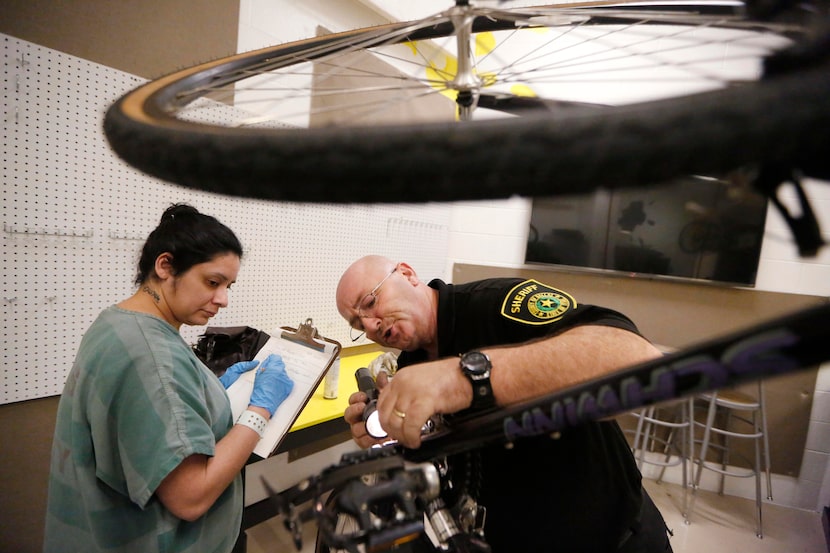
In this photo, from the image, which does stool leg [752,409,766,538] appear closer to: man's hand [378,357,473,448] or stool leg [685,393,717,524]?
stool leg [685,393,717,524]

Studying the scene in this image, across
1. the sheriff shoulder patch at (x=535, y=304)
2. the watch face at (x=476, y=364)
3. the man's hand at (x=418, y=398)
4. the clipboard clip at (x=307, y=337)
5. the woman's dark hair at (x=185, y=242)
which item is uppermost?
the woman's dark hair at (x=185, y=242)

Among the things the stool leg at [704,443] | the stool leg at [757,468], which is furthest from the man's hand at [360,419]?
the stool leg at [757,468]

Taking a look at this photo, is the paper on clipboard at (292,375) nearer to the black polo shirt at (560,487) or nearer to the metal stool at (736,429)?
the black polo shirt at (560,487)

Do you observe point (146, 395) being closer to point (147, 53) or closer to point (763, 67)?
point (763, 67)

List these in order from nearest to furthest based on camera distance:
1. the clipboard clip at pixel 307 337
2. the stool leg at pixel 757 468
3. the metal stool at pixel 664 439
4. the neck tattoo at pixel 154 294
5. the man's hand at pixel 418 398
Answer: the man's hand at pixel 418 398 < the neck tattoo at pixel 154 294 < the clipboard clip at pixel 307 337 < the stool leg at pixel 757 468 < the metal stool at pixel 664 439

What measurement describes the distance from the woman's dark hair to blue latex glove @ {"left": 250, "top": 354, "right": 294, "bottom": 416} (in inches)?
14.9

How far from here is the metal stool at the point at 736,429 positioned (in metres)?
2.07

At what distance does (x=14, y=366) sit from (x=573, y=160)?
58.7 inches

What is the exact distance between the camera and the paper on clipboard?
40.9 inches

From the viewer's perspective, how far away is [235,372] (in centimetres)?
124

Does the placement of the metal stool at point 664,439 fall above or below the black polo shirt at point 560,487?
below

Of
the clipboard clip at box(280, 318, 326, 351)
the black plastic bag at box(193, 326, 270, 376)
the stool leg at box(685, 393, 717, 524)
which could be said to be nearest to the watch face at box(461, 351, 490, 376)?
the clipboard clip at box(280, 318, 326, 351)

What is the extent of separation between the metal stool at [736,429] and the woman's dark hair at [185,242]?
2397mm

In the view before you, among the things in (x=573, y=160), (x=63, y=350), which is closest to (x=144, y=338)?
(x=63, y=350)
